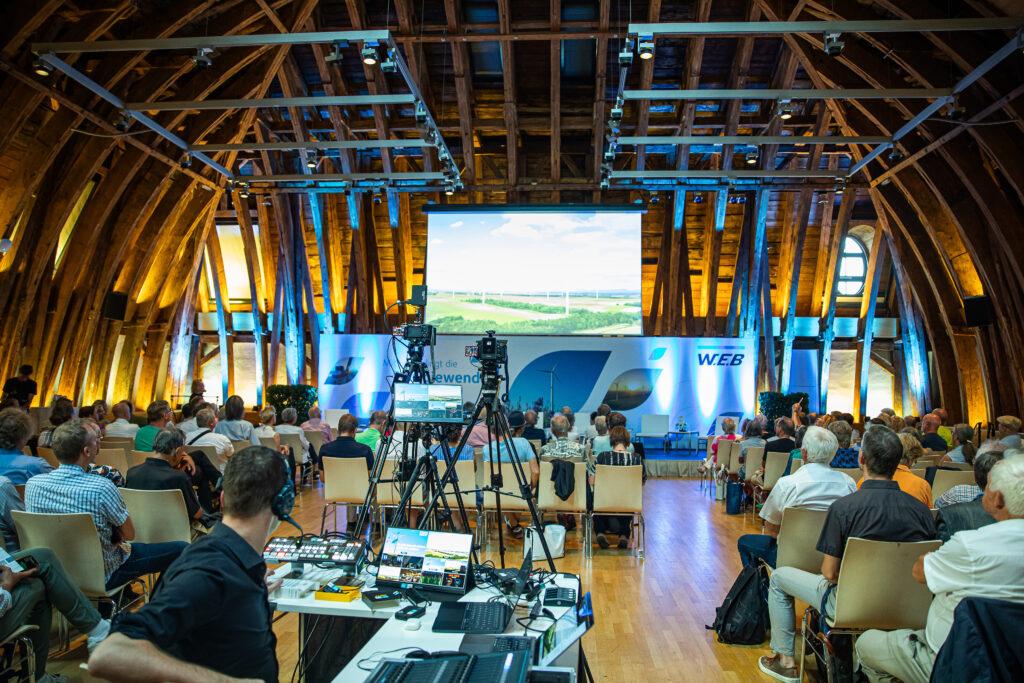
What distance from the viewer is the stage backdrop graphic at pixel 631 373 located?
14.7 meters

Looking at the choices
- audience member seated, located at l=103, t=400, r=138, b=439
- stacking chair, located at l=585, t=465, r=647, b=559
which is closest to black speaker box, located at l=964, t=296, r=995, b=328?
stacking chair, located at l=585, t=465, r=647, b=559

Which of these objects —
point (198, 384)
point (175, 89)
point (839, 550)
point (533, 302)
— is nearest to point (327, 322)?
point (198, 384)

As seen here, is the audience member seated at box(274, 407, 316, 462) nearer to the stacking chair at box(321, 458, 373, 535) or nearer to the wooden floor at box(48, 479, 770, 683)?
the wooden floor at box(48, 479, 770, 683)

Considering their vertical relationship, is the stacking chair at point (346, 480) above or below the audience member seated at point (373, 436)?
below

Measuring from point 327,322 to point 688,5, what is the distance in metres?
9.40

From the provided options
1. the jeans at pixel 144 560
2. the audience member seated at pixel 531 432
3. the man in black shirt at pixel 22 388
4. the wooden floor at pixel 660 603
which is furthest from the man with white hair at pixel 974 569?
the man in black shirt at pixel 22 388

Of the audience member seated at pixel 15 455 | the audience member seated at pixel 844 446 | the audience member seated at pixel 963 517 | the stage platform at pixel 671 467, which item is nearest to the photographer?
the audience member seated at pixel 963 517

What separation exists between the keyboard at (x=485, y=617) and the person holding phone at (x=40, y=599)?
5.28 ft

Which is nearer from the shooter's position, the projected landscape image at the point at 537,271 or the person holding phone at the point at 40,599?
the person holding phone at the point at 40,599

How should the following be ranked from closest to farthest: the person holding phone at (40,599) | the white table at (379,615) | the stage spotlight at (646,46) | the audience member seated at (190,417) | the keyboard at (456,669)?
the keyboard at (456,669)
the white table at (379,615)
the person holding phone at (40,599)
the stage spotlight at (646,46)
the audience member seated at (190,417)

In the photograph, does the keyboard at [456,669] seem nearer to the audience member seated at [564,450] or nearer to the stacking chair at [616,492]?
the stacking chair at [616,492]

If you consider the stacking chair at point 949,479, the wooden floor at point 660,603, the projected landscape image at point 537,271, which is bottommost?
the wooden floor at point 660,603

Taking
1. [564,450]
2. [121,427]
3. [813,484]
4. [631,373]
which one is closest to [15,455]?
[121,427]

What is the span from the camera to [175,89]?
11.8 metres
